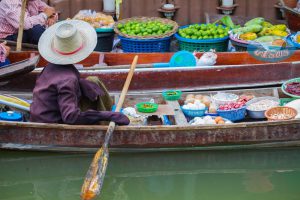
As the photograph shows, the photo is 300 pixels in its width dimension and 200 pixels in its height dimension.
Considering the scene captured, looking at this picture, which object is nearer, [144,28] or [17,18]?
[17,18]

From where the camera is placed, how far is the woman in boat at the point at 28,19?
7406mm

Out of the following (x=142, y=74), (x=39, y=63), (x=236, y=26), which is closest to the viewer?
(x=142, y=74)

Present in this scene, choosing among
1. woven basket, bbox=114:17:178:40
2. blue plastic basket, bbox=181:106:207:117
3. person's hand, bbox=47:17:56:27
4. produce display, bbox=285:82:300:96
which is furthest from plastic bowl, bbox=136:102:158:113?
person's hand, bbox=47:17:56:27

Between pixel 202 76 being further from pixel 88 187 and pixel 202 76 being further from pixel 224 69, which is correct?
pixel 88 187

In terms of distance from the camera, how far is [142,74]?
6.51m

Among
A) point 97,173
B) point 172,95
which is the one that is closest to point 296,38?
point 172,95

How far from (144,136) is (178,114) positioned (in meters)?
0.57

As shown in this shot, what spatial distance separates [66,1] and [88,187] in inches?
158

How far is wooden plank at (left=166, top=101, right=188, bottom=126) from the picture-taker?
589 centimetres

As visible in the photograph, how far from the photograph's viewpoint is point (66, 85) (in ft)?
17.0

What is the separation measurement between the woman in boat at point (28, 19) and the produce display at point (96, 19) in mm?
368

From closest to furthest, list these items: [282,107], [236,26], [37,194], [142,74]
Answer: [37,194] → [282,107] → [142,74] → [236,26]

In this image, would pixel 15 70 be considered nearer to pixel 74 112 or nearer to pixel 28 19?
pixel 74 112

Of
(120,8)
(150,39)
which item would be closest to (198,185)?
(150,39)
